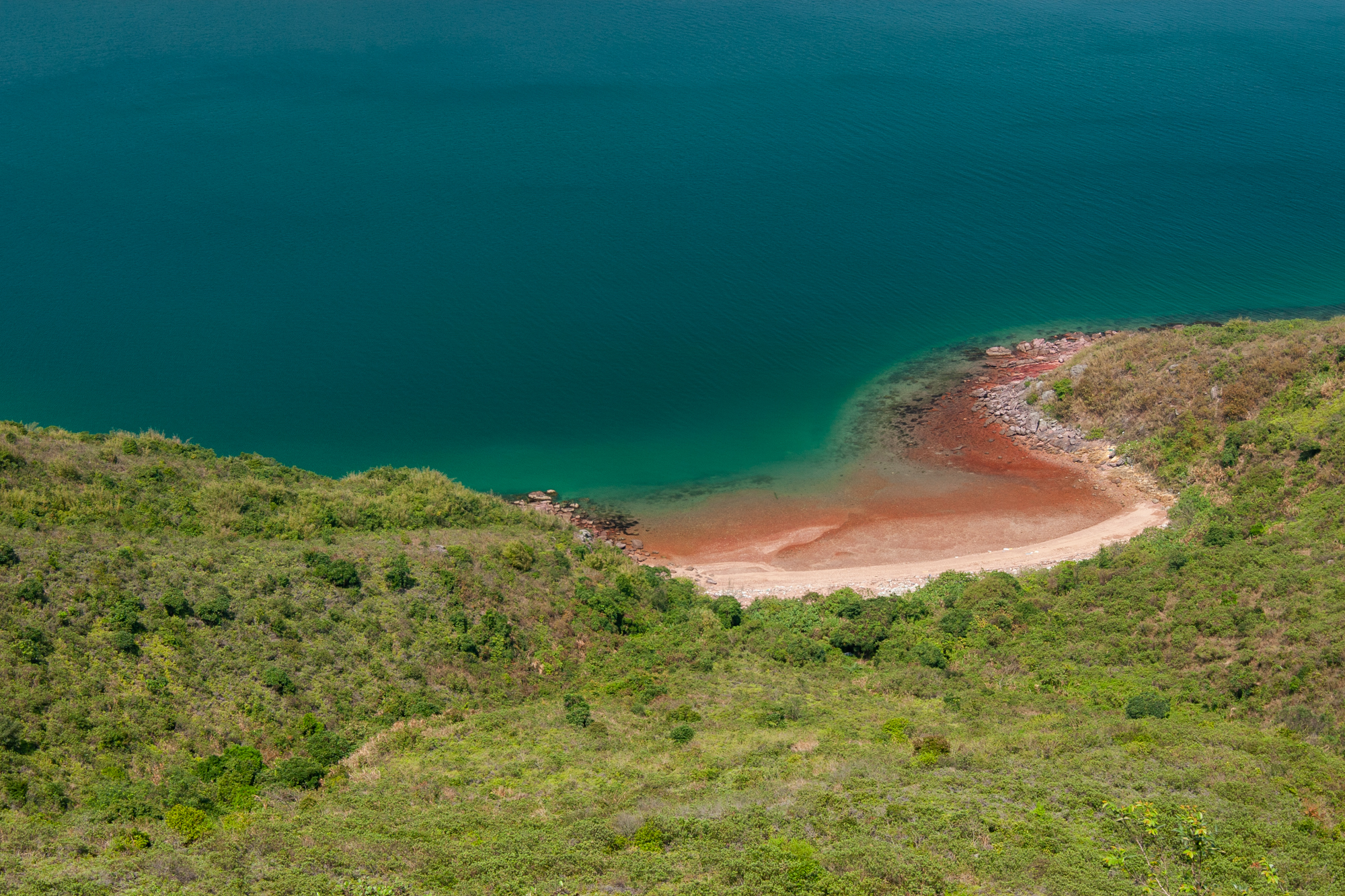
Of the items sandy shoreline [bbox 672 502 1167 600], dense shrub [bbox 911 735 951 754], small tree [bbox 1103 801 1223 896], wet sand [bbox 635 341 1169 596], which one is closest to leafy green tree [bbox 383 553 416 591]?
sandy shoreline [bbox 672 502 1167 600]

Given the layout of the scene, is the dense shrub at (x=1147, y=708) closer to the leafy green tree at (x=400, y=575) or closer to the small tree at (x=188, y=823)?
the leafy green tree at (x=400, y=575)

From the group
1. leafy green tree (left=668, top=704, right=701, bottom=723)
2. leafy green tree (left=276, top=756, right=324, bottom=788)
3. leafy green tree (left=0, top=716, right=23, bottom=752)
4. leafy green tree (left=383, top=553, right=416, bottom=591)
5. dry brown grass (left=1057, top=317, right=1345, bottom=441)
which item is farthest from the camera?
dry brown grass (left=1057, top=317, right=1345, bottom=441)

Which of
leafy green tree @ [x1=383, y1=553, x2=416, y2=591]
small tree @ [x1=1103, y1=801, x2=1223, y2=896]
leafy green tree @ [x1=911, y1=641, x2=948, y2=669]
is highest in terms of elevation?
leafy green tree @ [x1=383, y1=553, x2=416, y2=591]

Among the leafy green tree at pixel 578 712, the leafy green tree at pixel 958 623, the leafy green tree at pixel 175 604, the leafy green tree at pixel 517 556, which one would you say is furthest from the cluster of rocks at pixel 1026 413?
the leafy green tree at pixel 175 604

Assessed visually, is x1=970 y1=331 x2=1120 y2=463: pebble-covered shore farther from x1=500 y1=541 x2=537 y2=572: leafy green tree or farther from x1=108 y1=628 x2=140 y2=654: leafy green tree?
x1=108 y1=628 x2=140 y2=654: leafy green tree

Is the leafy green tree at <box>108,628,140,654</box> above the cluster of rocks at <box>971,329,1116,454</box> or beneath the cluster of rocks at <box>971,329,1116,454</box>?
beneath

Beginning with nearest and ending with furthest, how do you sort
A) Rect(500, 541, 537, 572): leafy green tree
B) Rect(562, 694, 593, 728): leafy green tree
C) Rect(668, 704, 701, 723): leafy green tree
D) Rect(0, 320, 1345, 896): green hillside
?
Result: Rect(0, 320, 1345, 896): green hillside, Rect(562, 694, 593, 728): leafy green tree, Rect(668, 704, 701, 723): leafy green tree, Rect(500, 541, 537, 572): leafy green tree

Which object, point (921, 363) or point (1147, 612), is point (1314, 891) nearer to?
point (1147, 612)
